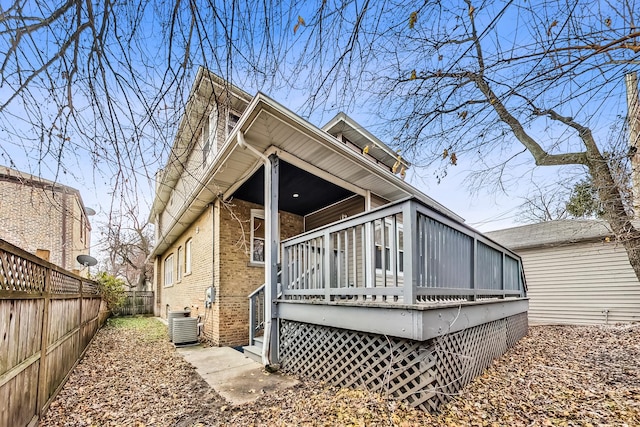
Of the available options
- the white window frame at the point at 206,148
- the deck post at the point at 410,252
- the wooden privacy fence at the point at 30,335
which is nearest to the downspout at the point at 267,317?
the white window frame at the point at 206,148

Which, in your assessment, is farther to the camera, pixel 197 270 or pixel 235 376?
pixel 197 270

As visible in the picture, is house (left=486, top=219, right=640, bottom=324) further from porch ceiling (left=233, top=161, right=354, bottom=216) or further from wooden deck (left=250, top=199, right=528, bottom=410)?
porch ceiling (left=233, top=161, right=354, bottom=216)

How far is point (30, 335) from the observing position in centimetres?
303

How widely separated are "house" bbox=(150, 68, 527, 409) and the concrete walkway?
29 cm

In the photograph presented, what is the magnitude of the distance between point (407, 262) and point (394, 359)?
111 cm

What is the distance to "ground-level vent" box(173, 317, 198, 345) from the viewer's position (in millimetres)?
7473

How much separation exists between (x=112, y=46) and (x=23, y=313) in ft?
8.36

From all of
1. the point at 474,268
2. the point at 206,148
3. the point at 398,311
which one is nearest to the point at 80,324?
the point at 206,148

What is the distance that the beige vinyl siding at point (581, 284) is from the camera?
9406 mm

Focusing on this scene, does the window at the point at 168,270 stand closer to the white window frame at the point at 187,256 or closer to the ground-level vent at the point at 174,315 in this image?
the white window frame at the point at 187,256

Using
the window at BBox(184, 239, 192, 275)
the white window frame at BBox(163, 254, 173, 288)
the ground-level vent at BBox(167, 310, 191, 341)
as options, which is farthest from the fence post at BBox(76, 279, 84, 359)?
the white window frame at BBox(163, 254, 173, 288)

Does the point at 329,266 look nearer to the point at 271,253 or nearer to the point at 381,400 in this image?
the point at 271,253

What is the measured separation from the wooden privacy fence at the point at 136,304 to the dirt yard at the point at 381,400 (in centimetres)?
1351

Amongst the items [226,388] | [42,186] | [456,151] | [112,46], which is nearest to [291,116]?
[456,151]
